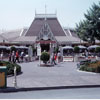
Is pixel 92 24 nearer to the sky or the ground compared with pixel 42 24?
nearer to the ground

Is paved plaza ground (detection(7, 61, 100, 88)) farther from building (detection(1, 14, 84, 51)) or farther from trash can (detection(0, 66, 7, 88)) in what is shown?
building (detection(1, 14, 84, 51))

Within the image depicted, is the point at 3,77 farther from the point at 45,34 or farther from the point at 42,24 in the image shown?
the point at 42,24

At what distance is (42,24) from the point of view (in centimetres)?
7650

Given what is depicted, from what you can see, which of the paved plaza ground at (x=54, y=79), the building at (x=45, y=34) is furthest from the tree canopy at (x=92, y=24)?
the building at (x=45, y=34)

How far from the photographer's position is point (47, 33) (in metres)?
69.9

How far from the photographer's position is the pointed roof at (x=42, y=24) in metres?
74.3

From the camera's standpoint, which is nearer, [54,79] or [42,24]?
[54,79]

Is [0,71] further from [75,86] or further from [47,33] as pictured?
[47,33]

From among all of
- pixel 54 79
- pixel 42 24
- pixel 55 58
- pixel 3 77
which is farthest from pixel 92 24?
pixel 42 24

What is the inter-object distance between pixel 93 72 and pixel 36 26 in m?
58.1

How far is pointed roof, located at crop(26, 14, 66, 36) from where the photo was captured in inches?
2924

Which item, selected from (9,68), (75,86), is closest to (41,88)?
(75,86)

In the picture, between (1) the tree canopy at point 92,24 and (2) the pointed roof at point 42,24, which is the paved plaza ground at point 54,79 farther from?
(2) the pointed roof at point 42,24

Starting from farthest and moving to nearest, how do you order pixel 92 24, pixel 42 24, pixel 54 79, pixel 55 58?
pixel 42 24
pixel 55 58
pixel 92 24
pixel 54 79
